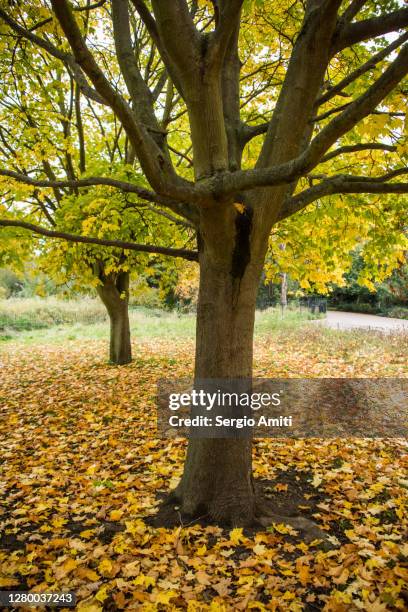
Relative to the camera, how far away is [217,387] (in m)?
3.40

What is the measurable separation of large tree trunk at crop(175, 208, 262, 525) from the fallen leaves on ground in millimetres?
204

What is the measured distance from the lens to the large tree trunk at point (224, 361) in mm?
3346

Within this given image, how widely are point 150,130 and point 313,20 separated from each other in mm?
1408

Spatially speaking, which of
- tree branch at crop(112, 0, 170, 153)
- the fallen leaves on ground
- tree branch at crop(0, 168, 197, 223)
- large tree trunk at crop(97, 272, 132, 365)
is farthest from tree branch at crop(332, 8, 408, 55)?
large tree trunk at crop(97, 272, 132, 365)

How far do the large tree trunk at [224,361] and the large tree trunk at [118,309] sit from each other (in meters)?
6.75

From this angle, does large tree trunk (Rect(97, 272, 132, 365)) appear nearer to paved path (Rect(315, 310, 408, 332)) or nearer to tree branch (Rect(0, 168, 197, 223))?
tree branch (Rect(0, 168, 197, 223))

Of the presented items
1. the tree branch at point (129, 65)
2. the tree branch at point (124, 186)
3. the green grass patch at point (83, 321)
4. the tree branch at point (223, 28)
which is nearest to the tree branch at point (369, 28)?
the tree branch at point (223, 28)

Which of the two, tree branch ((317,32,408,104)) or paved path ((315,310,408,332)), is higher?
tree branch ((317,32,408,104))

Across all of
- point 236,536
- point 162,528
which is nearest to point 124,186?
point 162,528

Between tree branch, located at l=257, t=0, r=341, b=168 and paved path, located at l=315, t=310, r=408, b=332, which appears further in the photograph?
paved path, located at l=315, t=310, r=408, b=332

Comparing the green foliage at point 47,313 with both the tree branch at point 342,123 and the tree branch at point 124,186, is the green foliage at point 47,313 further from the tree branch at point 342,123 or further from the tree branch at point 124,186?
the tree branch at point 342,123

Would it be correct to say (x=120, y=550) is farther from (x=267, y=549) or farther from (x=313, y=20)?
(x=313, y=20)

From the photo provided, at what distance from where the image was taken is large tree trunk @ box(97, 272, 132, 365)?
10078mm

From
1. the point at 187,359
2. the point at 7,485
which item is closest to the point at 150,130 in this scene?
the point at 7,485
